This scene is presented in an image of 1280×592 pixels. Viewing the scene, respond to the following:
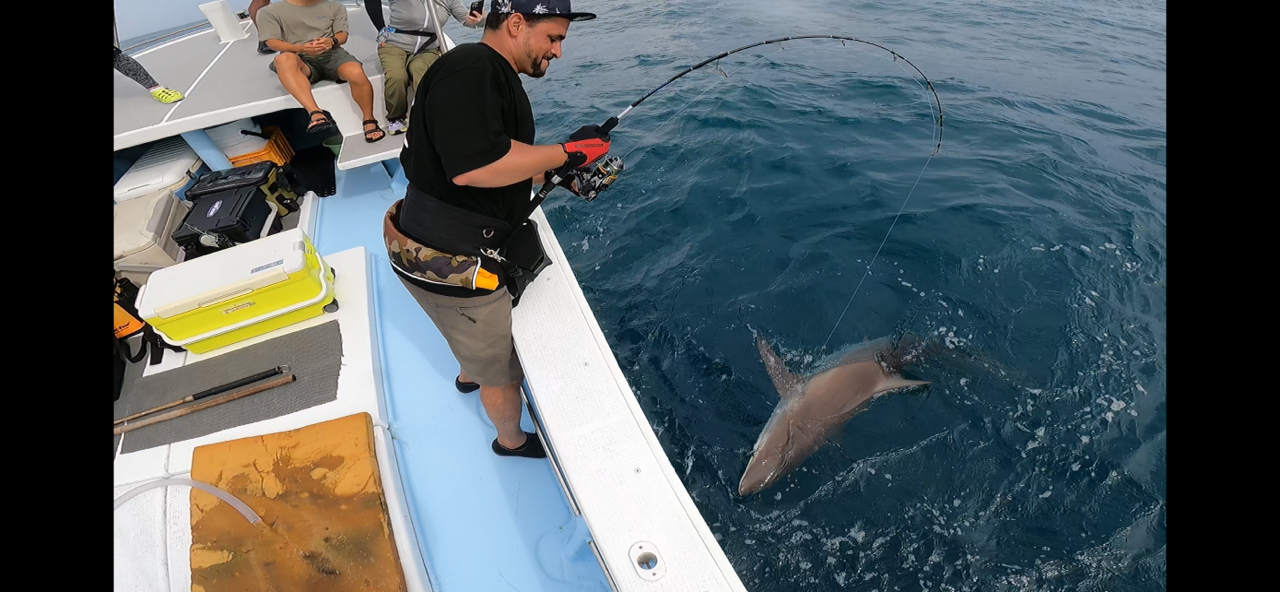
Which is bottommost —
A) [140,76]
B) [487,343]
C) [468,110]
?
[487,343]

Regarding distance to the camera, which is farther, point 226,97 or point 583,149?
point 226,97

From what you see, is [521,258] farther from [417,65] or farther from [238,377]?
[417,65]

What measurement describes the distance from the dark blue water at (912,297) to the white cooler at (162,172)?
12.6 ft

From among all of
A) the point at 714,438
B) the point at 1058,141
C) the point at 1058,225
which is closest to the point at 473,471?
the point at 714,438

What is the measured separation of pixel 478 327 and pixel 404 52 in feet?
14.4

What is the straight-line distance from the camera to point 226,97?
5414 mm

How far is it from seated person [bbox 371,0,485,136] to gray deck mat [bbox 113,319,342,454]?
8.79 feet

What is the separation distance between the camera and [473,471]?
3.12 m

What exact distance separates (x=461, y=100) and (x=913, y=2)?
17.2 m

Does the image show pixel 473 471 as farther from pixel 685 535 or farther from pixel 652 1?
pixel 652 1

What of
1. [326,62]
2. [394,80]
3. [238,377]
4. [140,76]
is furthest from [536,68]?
[140,76]

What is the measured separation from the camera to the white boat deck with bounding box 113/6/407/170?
5.04m

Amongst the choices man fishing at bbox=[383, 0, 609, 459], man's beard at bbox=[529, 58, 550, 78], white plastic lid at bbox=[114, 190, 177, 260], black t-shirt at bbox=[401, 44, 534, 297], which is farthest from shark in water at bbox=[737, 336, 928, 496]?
white plastic lid at bbox=[114, 190, 177, 260]

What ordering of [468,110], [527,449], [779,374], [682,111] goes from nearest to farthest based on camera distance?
[468,110], [527,449], [779,374], [682,111]
